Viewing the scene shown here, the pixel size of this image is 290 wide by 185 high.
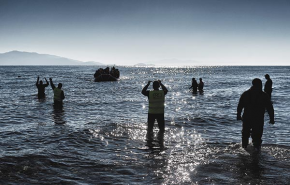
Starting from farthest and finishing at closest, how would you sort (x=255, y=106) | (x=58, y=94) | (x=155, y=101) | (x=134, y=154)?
(x=58, y=94) → (x=155, y=101) → (x=134, y=154) → (x=255, y=106)

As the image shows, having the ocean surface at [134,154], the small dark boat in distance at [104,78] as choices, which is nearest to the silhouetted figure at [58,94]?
the ocean surface at [134,154]

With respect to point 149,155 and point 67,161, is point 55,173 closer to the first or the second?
point 67,161

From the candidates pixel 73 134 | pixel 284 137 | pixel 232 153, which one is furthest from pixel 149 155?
pixel 284 137

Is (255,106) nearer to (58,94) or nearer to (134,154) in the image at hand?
(134,154)

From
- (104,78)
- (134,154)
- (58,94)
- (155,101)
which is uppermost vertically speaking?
(104,78)

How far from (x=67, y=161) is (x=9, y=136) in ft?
11.7

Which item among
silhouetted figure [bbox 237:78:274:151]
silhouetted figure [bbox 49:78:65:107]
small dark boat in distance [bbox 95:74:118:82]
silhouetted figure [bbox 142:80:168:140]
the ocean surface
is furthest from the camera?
small dark boat in distance [bbox 95:74:118:82]

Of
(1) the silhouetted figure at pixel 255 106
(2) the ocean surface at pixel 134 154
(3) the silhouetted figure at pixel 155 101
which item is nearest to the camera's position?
(2) the ocean surface at pixel 134 154

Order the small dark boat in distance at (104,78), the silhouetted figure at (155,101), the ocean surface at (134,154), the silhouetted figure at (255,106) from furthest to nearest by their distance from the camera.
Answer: the small dark boat in distance at (104,78) → the silhouetted figure at (155,101) → the silhouetted figure at (255,106) → the ocean surface at (134,154)

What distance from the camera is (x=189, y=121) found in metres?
11.2

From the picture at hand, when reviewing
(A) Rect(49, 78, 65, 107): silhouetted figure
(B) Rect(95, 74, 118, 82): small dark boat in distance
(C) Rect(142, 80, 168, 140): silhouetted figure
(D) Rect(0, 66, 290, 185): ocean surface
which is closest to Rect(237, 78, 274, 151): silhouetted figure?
(D) Rect(0, 66, 290, 185): ocean surface

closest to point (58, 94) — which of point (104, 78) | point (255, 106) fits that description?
point (255, 106)

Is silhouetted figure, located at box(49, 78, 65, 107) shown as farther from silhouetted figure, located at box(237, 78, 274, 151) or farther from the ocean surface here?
silhouetted figure, located at box(237, 78, 274, 151)

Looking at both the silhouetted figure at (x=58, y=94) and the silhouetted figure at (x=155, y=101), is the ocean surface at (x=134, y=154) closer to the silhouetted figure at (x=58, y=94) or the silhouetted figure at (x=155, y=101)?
the silhouetted figure at (x=155, y=101)
